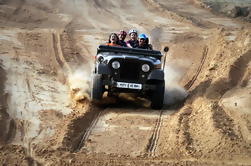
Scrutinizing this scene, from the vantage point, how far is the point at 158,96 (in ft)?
32.5

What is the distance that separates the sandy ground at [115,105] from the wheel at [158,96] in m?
0.20

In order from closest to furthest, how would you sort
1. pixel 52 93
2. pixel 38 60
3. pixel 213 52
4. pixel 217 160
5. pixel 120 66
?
pixel 217 160 → pixel 120 66 → pixel 52 93 → pixel 38 60 → pixel 213 52

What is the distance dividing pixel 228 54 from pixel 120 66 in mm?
5460

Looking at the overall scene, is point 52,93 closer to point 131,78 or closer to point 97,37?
point 131,78

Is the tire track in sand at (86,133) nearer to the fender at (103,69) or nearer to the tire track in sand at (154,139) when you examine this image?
the fender at (103,69)

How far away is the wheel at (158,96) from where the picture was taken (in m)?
9.88

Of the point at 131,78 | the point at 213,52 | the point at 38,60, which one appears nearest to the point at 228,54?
the point at 213,52

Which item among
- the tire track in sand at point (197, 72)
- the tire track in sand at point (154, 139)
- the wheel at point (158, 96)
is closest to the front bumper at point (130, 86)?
the wheel at point (158, 96)

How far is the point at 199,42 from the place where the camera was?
17875 mm

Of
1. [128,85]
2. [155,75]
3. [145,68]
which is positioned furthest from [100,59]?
[155,75]

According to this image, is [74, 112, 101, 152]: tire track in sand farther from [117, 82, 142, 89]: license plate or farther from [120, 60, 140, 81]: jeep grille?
[120, 60, 140, 81]: jeep grille

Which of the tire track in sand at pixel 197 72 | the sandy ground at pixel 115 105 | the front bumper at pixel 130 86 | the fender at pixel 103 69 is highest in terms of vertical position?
the fender at pixel 103 69

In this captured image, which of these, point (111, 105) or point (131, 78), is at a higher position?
point (131, 78)

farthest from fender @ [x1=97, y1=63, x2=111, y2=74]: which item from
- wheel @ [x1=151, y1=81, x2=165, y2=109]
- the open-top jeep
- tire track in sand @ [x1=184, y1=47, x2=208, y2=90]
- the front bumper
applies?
tire track in sand @ [x1=184, y1=47, x2=208, y2=90]
